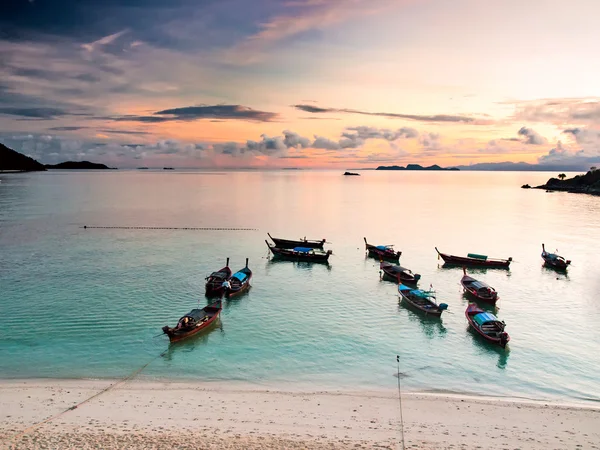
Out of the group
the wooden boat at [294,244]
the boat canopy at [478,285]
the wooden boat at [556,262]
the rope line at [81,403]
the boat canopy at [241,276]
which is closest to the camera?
the rope line at [81,403]

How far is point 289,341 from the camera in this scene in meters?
31.3

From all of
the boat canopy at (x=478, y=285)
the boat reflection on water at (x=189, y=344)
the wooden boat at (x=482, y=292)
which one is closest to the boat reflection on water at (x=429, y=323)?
the wooden boat at (x=482, y=292)

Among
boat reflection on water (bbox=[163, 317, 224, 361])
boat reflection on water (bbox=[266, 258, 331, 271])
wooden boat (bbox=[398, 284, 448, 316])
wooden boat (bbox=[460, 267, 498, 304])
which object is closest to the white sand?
boat reflection on water (bbox=[163, 317, 224, 361])

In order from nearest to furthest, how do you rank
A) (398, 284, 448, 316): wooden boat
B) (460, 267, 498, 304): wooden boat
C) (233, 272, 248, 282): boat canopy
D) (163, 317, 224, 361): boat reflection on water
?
1. (163, 317, 224, 361): boat reflection on water
2. (398, 284, 448, 316): wooden boat
3. (460, 267, 498, 304): wooden boat
4. (233, 272, 248, 282): boat canopy

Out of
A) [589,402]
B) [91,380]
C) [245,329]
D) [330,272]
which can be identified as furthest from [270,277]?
[589,402]

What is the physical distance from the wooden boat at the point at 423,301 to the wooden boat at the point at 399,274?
5388mm

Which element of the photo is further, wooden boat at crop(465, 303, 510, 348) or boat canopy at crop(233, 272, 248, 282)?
boat canopy at crop(233, 272, 248, 282)

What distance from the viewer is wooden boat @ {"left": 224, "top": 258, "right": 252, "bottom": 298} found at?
41.4 meters

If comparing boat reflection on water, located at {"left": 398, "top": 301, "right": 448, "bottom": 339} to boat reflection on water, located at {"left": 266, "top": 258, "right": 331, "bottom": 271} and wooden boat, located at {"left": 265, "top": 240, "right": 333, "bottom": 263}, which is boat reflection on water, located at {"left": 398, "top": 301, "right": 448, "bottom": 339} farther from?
wooden boat, located at {"left": 265, "top": 240, "right": 333, "bottom": 263}

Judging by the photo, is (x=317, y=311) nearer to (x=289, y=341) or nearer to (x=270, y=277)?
(x=289, y=341)

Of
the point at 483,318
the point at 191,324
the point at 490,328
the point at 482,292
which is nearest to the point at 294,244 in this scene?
the point at 482,292

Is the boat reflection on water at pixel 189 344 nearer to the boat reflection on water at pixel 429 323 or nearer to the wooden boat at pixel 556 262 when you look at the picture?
the boat reflection on water at pixel 429 323

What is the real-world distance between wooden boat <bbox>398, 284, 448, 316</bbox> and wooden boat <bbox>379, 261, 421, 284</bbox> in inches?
212

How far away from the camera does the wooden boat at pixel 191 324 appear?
30.1 m
